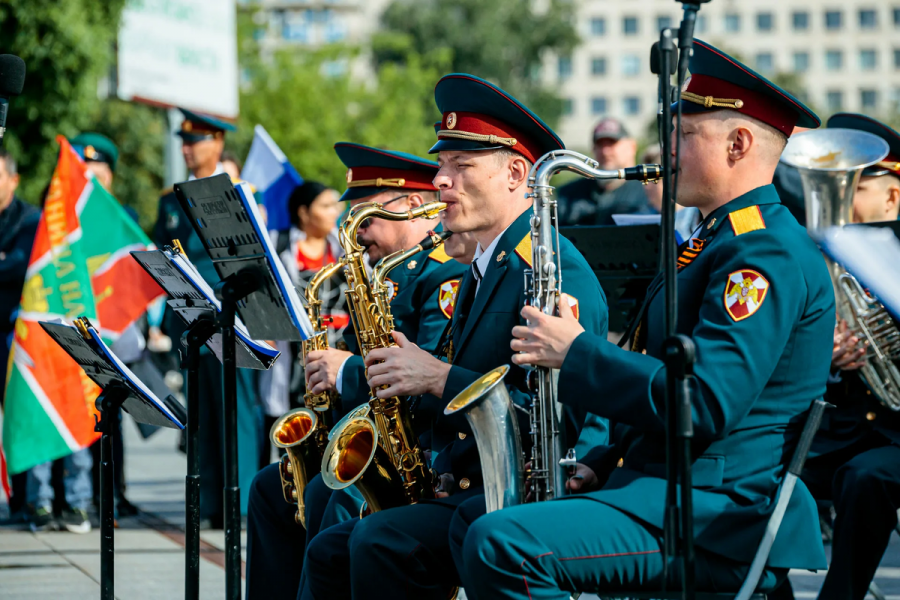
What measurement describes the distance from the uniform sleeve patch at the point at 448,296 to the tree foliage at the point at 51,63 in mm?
13356

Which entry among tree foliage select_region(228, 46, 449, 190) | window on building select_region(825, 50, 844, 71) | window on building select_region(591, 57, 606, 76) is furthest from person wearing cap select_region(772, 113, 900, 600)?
window on building select_region(825, 50, 844, 71)

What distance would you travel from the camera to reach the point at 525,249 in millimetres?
3873

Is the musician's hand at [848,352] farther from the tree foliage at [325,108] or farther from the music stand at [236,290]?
the tree foliage at [325,108]

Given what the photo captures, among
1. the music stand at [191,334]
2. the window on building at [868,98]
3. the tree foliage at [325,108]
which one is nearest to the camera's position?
the music stand at [191,334]

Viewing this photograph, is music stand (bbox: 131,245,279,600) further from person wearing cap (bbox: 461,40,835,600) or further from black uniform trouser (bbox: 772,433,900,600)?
black uniform trouser (bbox: 772,433,900,600)

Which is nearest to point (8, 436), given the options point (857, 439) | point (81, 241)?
point (81, 241)

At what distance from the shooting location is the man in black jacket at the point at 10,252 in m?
7.59

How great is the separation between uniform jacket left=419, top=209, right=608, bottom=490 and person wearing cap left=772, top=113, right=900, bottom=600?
4.32 ft

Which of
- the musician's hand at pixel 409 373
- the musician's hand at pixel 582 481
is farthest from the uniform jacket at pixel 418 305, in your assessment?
the musician's hand at pixel 582 481

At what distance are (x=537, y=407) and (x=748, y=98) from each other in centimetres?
111

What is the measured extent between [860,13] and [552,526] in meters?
96.4

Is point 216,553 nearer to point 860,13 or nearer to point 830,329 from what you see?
point 830,329

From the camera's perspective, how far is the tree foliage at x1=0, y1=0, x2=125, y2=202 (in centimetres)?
1630

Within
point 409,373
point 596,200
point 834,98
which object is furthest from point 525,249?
point 834,98
